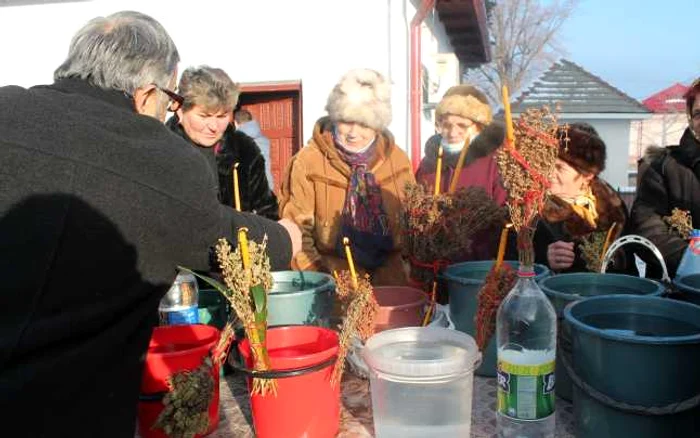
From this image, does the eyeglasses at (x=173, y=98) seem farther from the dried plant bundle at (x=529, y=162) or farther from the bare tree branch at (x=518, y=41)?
the bare tree branch at (x=518, y=41)

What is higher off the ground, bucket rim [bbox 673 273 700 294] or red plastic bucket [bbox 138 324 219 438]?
bucket rim [bbox 673 273 700 294]

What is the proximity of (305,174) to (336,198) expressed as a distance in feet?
0.60

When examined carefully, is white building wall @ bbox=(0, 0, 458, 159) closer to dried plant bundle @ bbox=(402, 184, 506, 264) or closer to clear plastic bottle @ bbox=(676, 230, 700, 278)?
dried plant bundle @ bbox=(402, 184, 506, 264)

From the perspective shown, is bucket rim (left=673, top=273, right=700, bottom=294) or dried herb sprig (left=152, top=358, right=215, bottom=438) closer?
dried herb sprig (left=152, top=358, right=215, bottom=438)

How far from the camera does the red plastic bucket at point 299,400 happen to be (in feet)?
4.15

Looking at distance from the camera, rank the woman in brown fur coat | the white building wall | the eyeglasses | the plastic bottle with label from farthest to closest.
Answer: the white building wall → the woman in brown fur coat → the plastic bottle with label → the eyeglasses

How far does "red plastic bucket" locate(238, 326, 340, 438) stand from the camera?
126cm

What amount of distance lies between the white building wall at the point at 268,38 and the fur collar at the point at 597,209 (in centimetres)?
344

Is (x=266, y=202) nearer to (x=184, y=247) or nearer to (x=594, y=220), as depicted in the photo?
(x=594, y=220)

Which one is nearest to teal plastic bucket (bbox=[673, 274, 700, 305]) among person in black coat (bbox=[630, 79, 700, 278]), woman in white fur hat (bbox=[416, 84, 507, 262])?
person in black coat (bbox=[630, 79, 700, 278])

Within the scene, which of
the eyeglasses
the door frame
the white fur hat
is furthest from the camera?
the door frame

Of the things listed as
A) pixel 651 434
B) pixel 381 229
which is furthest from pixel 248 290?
pixel 381 229

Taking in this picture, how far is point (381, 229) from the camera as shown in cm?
246

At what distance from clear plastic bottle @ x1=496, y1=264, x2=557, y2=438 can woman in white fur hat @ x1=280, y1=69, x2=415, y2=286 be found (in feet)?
3.87
